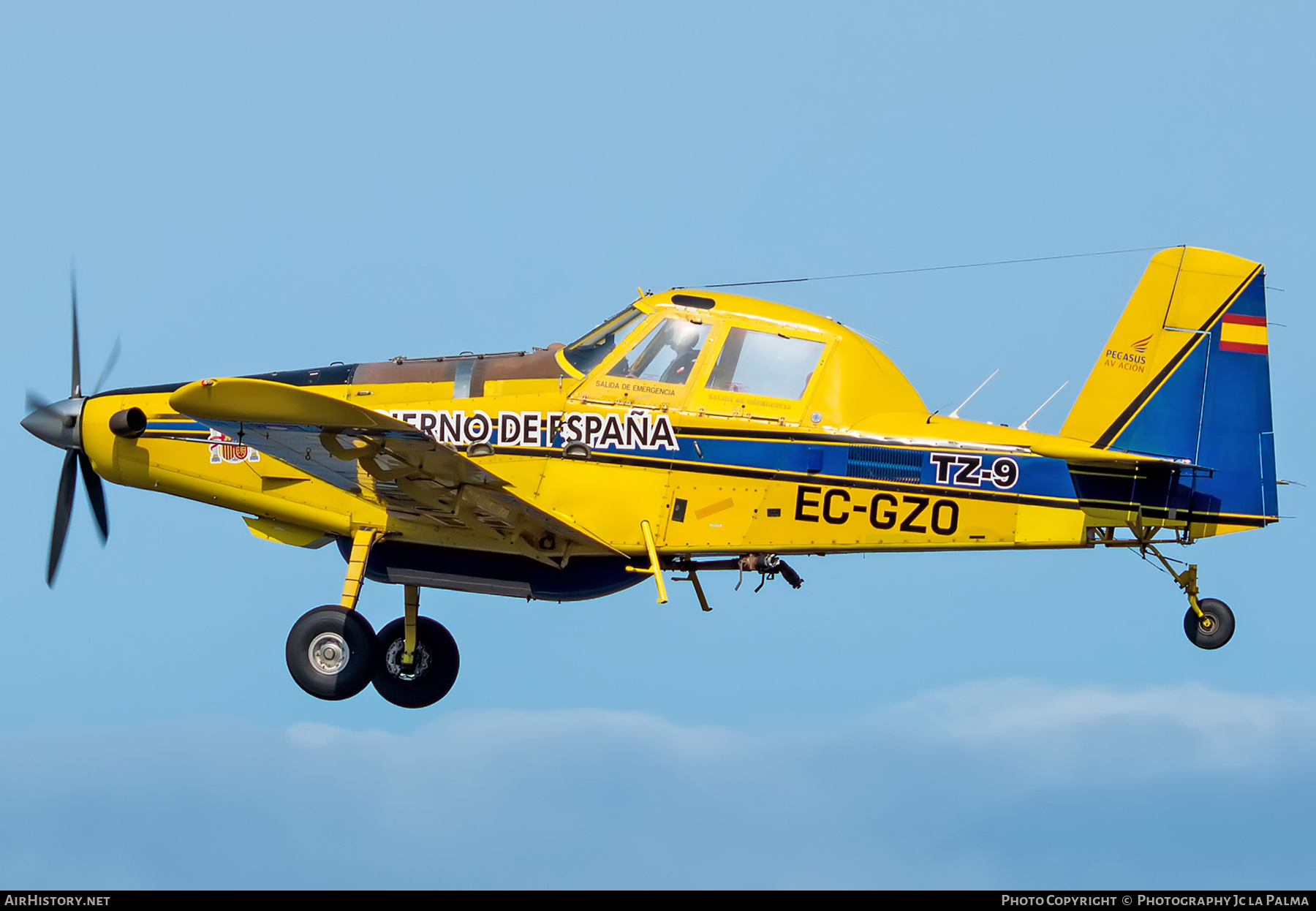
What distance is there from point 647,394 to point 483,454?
1.64 meters

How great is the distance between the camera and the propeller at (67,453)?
16172mm

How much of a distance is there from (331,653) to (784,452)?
456cm

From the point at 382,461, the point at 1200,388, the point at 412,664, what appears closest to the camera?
the point at 382,461

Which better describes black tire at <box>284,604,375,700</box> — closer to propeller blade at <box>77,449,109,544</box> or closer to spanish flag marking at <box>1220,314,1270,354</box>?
propeller blade at <box>77,449,109,544</box>

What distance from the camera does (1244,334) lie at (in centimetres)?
1518

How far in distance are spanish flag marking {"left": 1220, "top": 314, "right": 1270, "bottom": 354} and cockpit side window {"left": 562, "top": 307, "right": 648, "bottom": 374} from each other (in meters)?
5.47

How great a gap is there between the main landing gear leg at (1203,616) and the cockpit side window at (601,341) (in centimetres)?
558

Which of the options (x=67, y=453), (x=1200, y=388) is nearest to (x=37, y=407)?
(x=67, y=453)

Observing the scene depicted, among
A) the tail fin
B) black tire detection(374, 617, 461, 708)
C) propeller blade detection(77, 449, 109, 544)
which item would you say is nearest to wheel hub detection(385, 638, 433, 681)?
black tire detection(374, 617, 461, 708)

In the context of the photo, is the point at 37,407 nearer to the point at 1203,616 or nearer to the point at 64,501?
the point at 64,501

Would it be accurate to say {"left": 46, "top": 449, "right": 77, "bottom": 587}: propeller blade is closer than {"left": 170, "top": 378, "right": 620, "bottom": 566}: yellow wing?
No

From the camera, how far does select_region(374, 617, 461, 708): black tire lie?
16.5 m

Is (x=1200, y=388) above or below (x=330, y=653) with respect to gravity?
above

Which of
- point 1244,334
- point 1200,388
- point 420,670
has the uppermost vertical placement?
point 1244,334
